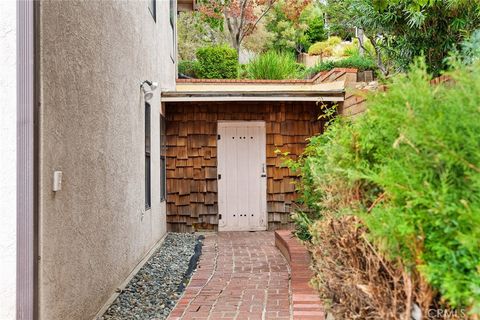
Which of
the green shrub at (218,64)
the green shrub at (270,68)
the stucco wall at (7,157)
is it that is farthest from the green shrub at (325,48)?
the stucco wall at (7,157)

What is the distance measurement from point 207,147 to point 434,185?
8.94 meters

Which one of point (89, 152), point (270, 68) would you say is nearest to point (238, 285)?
point (89, 152)

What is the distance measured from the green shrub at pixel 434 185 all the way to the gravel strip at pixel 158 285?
3.41m

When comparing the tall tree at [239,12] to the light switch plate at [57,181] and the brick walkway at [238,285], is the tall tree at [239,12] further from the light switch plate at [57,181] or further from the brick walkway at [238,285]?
the light switch plate at [57,181]

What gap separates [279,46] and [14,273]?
2342 cm

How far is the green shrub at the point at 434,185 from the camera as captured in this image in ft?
5.72

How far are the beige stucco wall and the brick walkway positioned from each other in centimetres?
89

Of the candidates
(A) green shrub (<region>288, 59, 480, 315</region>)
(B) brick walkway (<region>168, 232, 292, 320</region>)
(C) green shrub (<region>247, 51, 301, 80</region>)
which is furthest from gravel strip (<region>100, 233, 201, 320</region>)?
(C) green shrub (<region>247, 51, 301, 80</region>)

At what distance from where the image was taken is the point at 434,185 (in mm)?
1874

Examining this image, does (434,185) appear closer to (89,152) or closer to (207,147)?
(89,152)

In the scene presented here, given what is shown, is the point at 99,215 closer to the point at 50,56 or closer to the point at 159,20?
the point at 50,56

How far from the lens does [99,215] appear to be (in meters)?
4.88

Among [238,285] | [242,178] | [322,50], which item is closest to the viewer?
[238,285]

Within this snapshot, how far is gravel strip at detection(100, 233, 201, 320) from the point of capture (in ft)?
16.5
